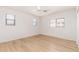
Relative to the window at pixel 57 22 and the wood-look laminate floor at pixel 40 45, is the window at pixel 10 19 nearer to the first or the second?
the wood-look laminate floor at pixel 40 45

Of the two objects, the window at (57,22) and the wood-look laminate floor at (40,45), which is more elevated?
the window at (57,22)

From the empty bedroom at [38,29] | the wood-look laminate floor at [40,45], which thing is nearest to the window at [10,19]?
the empty bedroom at [38,29]

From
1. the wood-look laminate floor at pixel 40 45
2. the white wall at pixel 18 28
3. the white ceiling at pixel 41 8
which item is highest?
the white ceiling at pixel 41 8

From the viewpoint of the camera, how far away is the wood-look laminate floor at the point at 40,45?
58.8 inches

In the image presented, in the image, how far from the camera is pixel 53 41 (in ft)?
5.08

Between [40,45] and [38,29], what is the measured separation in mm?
258

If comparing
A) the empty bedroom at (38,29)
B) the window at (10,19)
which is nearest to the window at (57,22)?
the empty bedroom at (38,29)

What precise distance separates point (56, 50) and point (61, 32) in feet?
0.95

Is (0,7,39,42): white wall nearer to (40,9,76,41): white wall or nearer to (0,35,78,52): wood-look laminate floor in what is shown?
(0,35,78,52): wood-look laminate floor

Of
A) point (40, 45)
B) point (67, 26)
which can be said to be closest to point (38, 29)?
point (40, 45)
